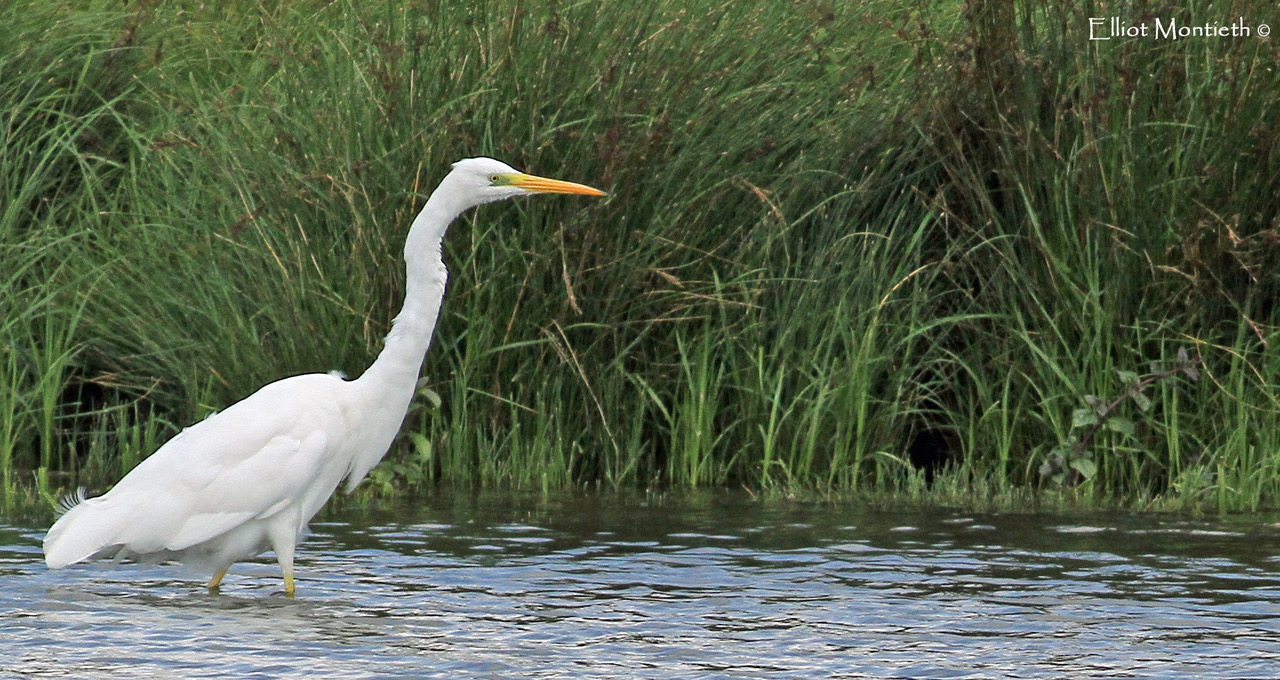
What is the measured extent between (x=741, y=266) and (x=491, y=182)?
1.71 m

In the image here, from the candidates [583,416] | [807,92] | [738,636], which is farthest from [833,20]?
[738,636]

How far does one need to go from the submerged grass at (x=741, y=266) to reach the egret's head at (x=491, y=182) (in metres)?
1.11

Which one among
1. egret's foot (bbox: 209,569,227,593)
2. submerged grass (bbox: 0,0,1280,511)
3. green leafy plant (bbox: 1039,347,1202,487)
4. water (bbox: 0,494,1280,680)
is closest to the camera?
water (bbox: 0,494,1280,680)

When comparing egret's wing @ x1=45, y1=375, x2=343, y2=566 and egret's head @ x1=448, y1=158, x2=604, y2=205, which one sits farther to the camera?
egret's head @ x1=448, y1=158, x2=604, y2=205

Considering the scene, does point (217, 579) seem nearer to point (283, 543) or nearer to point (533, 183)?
point (283, 543)

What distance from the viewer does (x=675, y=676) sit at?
4.57 metres

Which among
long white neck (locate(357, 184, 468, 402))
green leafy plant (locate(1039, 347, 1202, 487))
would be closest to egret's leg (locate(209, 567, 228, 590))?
long white neck (locate(357, 184, 468, 402))

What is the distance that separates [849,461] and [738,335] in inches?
26.4

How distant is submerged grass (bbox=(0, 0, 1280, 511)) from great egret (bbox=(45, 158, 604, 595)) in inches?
46.9

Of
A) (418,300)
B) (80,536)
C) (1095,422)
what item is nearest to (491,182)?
(418,300)

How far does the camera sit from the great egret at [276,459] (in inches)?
225

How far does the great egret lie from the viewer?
573cm

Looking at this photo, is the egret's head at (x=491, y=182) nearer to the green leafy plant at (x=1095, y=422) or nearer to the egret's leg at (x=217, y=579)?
the egret's leg at (x=217, y=579)

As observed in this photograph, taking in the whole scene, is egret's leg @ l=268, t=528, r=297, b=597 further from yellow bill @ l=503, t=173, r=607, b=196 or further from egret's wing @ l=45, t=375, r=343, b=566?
yellow bill @ l=503, t=173, r=607, b=196
